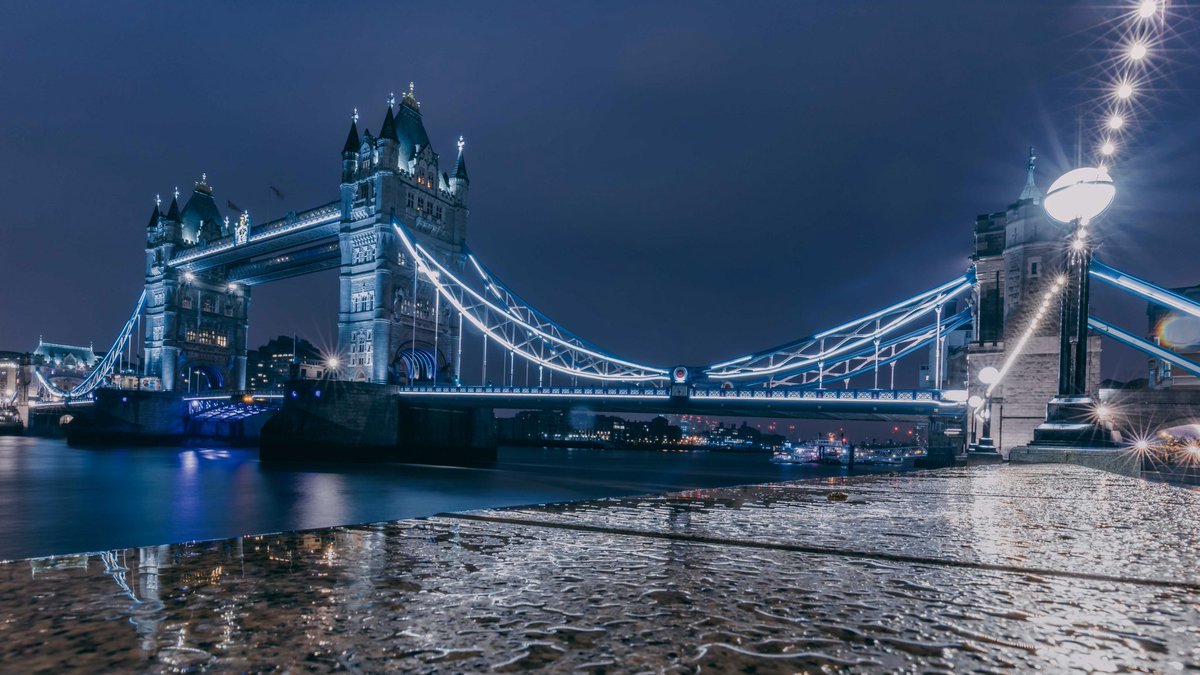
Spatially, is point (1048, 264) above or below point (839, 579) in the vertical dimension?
above

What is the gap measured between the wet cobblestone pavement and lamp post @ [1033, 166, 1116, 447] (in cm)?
843

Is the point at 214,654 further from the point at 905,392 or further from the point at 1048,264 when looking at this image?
the point at 905,392

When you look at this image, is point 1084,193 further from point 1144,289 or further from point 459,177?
point 459,177

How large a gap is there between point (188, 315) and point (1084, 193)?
5821 cm

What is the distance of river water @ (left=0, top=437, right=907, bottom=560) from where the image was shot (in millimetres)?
15234

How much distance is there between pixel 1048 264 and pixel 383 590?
22.0 meters

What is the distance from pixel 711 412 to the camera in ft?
106

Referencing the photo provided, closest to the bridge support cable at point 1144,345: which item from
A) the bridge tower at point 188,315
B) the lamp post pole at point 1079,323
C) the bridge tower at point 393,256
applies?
the lamp post pole at point 1079,323

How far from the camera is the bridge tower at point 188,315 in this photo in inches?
2062

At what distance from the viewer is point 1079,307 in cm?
950

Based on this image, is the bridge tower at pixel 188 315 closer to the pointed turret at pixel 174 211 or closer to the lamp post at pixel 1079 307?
the pointed turret at pixel 174 211

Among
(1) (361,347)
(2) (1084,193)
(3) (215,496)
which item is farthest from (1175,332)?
(3) (215,496)

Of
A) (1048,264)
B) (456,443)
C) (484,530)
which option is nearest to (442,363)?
(456,443)

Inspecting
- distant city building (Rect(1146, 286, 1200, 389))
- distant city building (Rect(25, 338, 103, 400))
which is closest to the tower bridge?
distant city building (Rect(1146, 286, 1200, 389))
